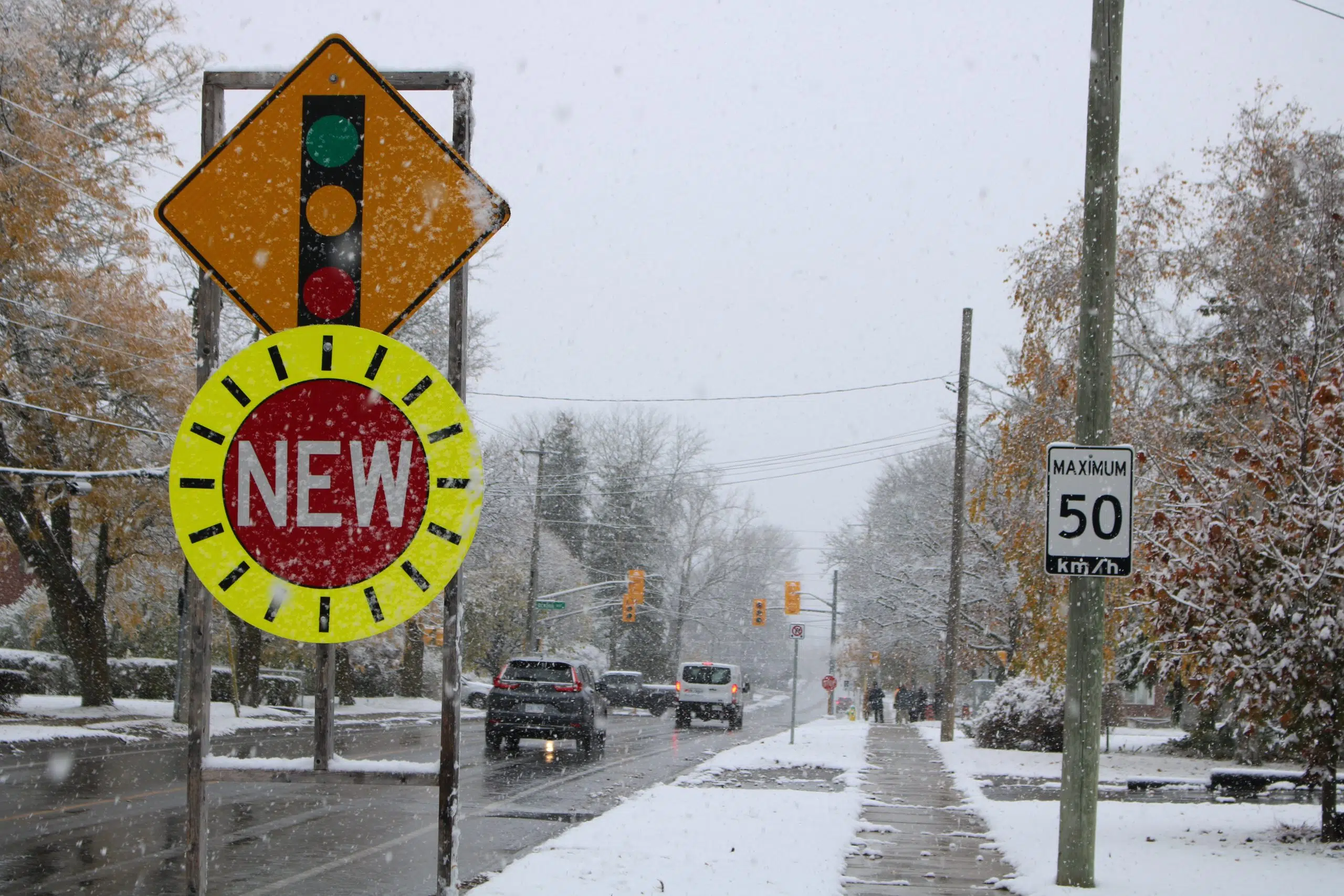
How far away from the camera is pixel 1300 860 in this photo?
32.8ft

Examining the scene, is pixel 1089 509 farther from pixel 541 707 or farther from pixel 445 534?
pixel 541 707

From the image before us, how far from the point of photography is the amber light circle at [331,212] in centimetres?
382

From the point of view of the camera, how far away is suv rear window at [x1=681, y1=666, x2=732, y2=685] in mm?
38469

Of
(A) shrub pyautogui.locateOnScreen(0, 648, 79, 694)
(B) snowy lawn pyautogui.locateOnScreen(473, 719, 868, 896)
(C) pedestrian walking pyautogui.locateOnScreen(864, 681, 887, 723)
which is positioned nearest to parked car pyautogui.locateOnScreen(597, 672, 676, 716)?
(C) pedestrian walking pyautogui.locateOnScreen(864, 681, 887, 723)

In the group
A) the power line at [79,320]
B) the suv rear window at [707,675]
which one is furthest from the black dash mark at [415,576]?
the suv rear window at [707,675]

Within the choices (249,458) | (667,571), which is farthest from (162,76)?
(667,571)

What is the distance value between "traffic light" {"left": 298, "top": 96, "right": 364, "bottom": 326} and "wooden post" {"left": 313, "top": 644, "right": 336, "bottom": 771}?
1.04 metres

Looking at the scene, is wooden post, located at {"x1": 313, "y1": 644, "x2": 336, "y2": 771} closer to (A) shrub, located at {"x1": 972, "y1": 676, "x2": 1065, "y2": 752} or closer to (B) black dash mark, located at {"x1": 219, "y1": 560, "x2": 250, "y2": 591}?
(B) black dash mark, located at {"x1": 219, "y1": 560, "x2": 250, "y2": 591}

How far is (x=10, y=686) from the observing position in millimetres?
26250

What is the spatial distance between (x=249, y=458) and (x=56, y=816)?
32.6 feet

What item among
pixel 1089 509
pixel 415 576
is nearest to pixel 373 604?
pixel 415 576

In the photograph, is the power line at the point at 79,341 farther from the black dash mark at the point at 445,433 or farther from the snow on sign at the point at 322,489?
the black dash mark at the point at 445,433

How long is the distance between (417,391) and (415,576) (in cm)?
51

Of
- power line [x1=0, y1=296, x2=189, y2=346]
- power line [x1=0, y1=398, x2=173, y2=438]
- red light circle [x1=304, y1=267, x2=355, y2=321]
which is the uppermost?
power line [x1=0, y1=296, x2=189, y2=346]
